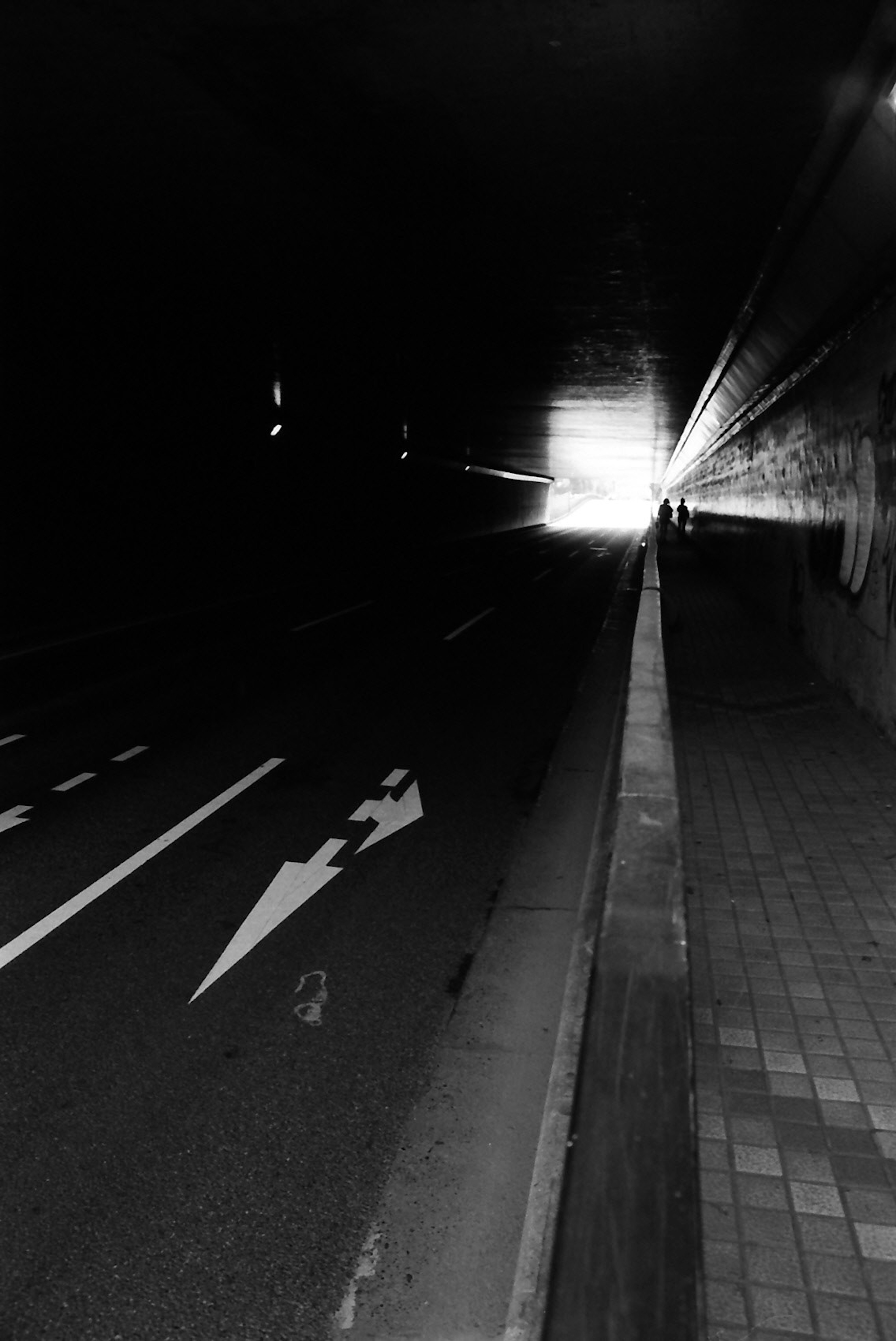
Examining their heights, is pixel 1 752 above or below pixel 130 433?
below

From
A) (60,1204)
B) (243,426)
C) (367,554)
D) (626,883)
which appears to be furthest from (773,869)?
(367,554)

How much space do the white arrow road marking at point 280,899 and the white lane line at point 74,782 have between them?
2642 millimetres

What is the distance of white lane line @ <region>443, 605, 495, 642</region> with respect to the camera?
1739cm

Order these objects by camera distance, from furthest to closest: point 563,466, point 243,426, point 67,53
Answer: point 563,466
point 243,426
point 67,53

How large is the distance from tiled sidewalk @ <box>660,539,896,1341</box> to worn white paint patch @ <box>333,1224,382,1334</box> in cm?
101

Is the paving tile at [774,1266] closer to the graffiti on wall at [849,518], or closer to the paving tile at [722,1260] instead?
the paving tile at [722,1260]

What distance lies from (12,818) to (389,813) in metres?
2.81

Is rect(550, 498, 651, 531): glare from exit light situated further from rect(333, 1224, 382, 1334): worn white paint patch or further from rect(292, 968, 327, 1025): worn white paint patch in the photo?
rect(333, 1224, 382, 1334): worn white paint patch

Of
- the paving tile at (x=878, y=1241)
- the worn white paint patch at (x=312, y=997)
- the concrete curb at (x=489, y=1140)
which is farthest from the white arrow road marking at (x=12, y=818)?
the paving tile at (x=878, y=1241)

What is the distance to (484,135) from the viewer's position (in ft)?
26.0

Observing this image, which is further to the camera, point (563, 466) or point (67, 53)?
point (563, 466)

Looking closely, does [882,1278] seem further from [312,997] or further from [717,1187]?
[312,997]

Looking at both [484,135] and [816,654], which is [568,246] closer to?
[484,135]

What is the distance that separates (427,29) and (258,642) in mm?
11085
